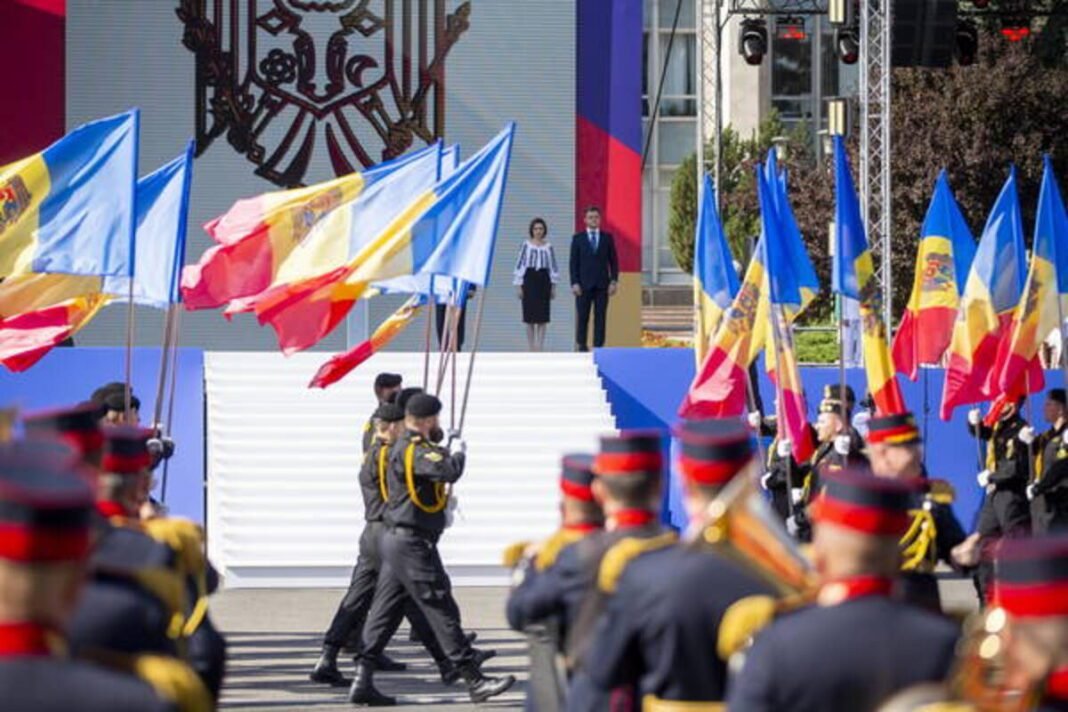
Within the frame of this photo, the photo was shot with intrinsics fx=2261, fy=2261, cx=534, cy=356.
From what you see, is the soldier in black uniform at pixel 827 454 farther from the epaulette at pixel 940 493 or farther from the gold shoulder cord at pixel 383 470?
the epaulette at pixel 940 493

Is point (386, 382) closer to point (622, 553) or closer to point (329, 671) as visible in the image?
point (329, 671)

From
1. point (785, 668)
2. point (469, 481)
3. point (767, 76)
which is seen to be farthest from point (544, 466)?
point (767, 76)

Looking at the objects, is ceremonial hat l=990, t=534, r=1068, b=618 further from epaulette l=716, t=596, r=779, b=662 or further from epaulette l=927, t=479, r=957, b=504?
epaulette l=927, t=479, r=957, b=504

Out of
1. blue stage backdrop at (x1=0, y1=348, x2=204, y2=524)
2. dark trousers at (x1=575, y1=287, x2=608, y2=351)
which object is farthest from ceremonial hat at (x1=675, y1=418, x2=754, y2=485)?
dark trousers at (x1=575, y1=287, x2=608, y2=351)

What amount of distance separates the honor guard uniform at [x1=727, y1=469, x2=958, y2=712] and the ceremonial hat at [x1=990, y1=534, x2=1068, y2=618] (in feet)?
2.17

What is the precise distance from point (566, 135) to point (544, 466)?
9.61m

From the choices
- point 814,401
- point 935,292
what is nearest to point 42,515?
point 935,292

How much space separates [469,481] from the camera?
20.6 meters

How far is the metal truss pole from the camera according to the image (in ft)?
76.1

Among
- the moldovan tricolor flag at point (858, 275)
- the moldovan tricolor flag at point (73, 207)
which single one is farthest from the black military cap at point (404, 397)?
the moldovan tricolor flag at point (858, 275)

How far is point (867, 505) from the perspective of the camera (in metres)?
5.08

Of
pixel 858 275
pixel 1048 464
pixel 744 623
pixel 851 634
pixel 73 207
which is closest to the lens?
pixel 851 634

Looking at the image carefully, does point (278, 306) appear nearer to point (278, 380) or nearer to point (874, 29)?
point (278, 380)

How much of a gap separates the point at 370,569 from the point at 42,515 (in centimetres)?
942
